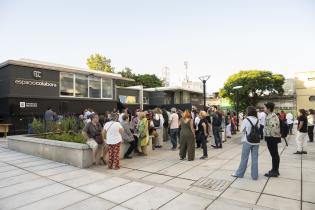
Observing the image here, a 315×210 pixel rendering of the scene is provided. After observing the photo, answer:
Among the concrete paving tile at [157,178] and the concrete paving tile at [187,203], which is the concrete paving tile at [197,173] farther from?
the concrete paving tile at [187,203]

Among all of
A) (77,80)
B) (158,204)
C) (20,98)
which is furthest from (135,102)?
(158,204)

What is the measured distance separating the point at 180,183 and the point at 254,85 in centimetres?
3806

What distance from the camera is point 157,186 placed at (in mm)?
5000

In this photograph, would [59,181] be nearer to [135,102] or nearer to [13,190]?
[13,190]

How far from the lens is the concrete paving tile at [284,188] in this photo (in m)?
4.38

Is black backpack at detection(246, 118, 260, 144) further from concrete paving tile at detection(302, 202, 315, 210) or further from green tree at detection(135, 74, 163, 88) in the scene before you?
green tree at detection(135, 74, 163, 88)

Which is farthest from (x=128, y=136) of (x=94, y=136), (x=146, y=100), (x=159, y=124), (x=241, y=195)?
(x=146, y=100)

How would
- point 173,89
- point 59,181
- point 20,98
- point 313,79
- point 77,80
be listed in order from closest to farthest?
point 59,181 → point 20,98 → point 77,80 → point 173,89 → point 313,79

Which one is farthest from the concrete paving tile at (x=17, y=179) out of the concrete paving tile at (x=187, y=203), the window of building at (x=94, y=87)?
the window of building at (x=94, y=87)

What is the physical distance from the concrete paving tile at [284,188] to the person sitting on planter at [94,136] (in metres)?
4.67

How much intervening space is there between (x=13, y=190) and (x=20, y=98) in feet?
34.5

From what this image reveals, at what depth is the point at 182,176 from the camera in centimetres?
573

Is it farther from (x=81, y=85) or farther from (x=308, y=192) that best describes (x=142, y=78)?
(x=308, y=192)

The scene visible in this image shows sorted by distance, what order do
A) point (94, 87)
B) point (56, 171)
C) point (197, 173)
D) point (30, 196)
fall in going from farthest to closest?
1. point (94, 87)
2. point (56, 171)
3. point (197, 173)
4. point (30, 196)
